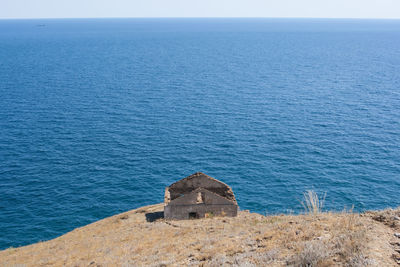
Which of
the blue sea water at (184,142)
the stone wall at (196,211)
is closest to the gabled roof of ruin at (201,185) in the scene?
the stone wall at (196,211)

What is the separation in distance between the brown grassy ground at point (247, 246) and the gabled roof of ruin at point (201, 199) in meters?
3.73

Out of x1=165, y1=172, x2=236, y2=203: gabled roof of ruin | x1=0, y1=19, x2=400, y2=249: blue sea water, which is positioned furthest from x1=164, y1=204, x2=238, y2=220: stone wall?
x1=0, y1=19, x2=400, y2=249: blue sea water

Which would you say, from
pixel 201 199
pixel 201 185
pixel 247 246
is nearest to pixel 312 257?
pixel 247 246

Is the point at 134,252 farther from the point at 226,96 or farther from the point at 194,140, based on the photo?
the point at 226,96

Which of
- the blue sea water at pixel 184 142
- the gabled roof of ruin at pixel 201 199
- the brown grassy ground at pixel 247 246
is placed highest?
the brown grassy ground at pixel 247 246

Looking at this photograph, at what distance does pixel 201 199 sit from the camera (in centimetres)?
4012

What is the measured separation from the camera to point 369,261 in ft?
52.0

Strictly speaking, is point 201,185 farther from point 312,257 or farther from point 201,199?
point 312,257

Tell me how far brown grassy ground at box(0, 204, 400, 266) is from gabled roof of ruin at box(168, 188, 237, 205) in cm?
373

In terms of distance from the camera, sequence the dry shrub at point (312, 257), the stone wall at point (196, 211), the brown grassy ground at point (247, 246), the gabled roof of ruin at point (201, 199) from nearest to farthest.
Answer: the dry shrub at point (312, 257), the brown grassy ground at point (247, 246), the gabled roof of ruin at point (201, 199), the stone wall at point (196, 211)

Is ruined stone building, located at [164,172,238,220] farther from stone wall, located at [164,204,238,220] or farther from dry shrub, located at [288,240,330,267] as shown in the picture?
dry shrub, located at [288,240,330,267]

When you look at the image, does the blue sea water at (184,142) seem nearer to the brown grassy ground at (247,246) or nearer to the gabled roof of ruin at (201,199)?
the gabled roof of ruin at (201,199)

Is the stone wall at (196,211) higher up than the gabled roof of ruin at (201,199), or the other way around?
the gabled roof of ruin at (201,199)

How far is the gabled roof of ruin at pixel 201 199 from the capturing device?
130ft
